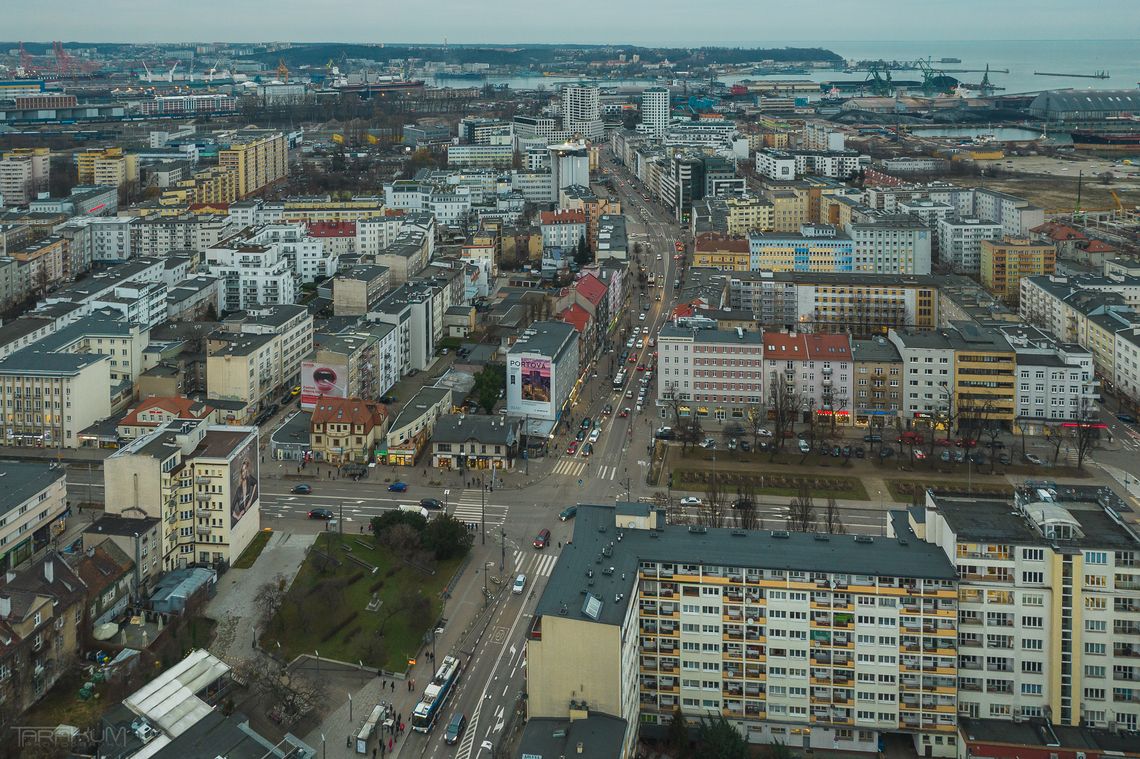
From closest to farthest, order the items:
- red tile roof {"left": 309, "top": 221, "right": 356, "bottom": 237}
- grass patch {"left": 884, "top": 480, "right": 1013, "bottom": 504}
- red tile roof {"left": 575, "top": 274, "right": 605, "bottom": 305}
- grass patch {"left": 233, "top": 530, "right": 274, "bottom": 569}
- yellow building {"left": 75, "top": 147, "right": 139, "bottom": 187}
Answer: grass patch {"left": 233, "top": 530, "right": 274, "bottom": 569} → grass patch {"left": 884, "top": 480, "right": 1013, "bottom": 504} → red tile roof {"left": 575, "top": 274, "right": 605, "bottom": 305} → red tile roof {"left": 309, "top": 221, "right": 356, "bottom": 237} → yellow building {"left": 75, "top": 147, "right": 139, "bottom": 187}

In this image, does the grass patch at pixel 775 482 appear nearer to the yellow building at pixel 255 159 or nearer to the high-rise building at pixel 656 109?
the yellow building at pixel 255 159

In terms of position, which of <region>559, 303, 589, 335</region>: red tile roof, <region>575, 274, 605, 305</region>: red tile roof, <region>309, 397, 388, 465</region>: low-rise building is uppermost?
<region>575, 274, 605, 305</region>: red tile roof

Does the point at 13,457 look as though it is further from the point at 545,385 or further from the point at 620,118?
the point at 620,118

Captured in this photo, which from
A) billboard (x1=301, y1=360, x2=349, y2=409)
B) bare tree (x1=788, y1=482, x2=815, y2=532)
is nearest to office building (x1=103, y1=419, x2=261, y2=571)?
billboard (x1=301, y1=360, x2=349, y2=409)

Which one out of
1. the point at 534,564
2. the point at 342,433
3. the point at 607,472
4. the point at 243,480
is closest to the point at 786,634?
the point at 534,564

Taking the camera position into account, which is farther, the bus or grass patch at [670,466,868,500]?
grass patch at [670,466,868,500]

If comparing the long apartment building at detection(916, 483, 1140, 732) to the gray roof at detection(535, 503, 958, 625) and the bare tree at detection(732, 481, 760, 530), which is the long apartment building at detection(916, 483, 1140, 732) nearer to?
the gray roof at detection(535, 503, 958, 625)

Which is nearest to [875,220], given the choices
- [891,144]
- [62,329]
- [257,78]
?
[62,329]
